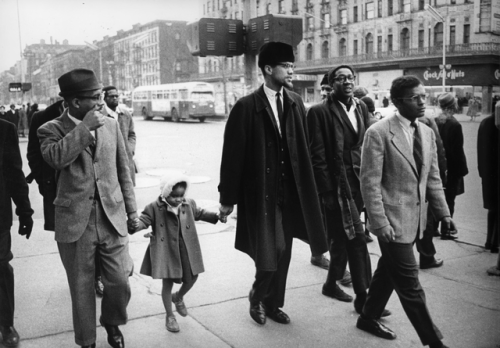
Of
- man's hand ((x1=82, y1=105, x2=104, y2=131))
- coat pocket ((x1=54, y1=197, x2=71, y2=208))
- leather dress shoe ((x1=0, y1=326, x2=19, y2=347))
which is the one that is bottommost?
leather dress shoe ((x1=0, y1=326, x2=19, y2=347))

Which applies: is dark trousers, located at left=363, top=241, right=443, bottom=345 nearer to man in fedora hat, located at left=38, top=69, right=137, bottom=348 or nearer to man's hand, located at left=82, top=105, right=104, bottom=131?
man in fedora hat, located at left=38, top=69, right=137, bottom=348

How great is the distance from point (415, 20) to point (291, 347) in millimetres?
38031

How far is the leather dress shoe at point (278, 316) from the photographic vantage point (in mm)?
4164

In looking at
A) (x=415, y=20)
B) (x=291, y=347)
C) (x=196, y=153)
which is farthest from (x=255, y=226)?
(x=415, y=20)

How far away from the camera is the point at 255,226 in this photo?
405cm

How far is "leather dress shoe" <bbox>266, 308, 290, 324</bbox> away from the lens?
4164mm

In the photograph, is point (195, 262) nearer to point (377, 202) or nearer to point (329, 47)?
point (377, 202)

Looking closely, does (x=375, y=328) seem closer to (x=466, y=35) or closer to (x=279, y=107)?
(x=279, y=107)

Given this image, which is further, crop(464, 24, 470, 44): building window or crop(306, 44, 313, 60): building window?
crop(306, 44, 313, 60): building window

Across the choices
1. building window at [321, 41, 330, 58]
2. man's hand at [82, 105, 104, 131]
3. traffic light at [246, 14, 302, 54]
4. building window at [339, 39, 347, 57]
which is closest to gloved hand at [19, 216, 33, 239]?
man's hand at [82, 105, 104, 131]

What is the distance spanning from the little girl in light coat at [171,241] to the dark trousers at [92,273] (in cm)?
43

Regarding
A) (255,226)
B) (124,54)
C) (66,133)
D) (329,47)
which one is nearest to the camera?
(66,133)

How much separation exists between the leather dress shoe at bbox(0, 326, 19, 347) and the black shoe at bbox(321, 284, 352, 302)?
2509 millimetres

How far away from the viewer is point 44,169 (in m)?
4.16
